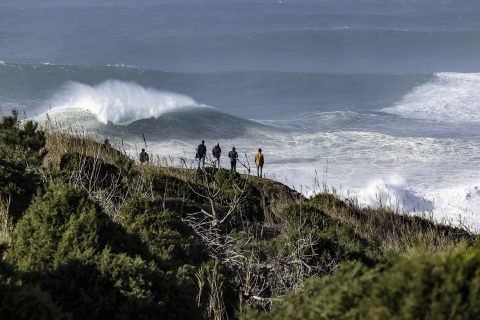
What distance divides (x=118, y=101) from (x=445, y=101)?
815 inches

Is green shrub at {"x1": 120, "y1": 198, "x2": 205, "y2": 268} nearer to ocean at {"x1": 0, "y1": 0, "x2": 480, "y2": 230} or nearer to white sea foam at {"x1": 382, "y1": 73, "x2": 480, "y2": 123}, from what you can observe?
ocean at {"x1": 0, "y1": 0, "x2": 480, "y2": 230}

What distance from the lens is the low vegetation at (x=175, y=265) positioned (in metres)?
2.82

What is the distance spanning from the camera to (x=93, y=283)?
15.7 feet

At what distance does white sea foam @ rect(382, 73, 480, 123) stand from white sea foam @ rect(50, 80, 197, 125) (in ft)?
44.9

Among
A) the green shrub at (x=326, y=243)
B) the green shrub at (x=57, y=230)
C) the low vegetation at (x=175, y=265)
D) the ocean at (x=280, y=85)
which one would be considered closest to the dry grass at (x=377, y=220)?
the ocean at (x=280, y=85)

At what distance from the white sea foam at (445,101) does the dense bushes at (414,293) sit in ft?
126

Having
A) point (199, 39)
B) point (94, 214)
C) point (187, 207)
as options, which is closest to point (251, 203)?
point (187, 207)

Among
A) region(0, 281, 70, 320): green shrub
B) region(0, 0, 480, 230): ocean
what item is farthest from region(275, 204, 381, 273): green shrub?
region(0, 281, 70, 320): green shrub

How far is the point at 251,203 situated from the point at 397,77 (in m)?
44.5

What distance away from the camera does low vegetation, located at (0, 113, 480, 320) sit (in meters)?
2.82

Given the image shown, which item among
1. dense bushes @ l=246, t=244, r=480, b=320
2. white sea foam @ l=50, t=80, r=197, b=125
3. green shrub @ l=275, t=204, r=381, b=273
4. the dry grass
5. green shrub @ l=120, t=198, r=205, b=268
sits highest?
white sea foam @ l=50, t=80, r=197, b=125

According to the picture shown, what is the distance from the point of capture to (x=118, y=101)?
1556 inches

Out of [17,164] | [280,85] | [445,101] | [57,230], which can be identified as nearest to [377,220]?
[17,164]

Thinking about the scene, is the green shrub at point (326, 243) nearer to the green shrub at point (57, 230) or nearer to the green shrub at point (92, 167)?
the green shrub at point (57, 230)
